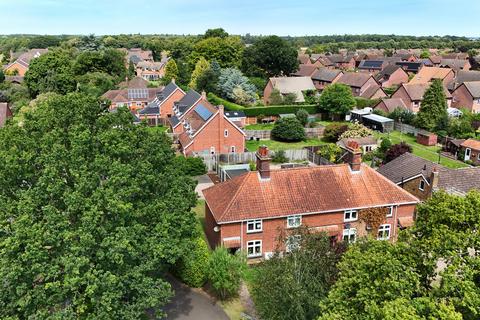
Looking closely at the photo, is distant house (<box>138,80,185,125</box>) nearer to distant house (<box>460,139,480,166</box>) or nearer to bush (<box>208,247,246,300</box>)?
Result: distant house (<box>460,139,480,166</box>)

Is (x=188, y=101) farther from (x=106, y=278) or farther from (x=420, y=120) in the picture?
(x=106, y=278)

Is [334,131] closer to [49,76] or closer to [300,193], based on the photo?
[300,193]

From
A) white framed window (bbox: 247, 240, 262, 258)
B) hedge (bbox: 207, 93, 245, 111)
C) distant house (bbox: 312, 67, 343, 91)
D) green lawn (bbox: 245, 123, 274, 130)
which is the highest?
distant house (bbox: 312, 67, 343, 91)

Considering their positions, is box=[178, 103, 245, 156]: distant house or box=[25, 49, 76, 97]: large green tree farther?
box=[25, 49, 76, 97]: large green tree

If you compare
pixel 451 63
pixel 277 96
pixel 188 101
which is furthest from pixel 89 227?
pixel 451 63

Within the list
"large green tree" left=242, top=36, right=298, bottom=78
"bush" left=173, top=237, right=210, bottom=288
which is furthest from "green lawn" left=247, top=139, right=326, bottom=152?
"large green tree" left=242, top=36, right=298, bottom=78

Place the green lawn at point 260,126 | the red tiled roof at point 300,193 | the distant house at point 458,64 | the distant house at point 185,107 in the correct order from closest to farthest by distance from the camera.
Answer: the red tiled roof at point 300,193
the distant house at point 185,107
the green lawn at point 260,126
the distant house at point 458,64

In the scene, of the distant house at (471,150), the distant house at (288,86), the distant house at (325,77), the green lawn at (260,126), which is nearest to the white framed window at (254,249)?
the distant house at (471,150)

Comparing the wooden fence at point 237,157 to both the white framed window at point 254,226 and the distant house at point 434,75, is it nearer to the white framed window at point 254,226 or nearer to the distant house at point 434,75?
the white framed window at point 254,226
